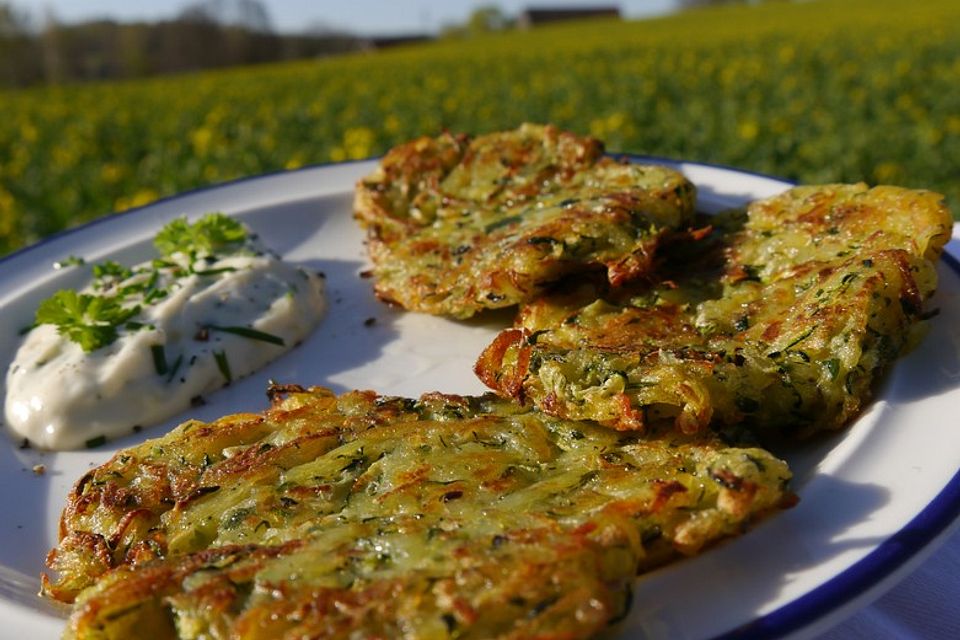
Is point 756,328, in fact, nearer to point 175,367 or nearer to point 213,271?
point 175,367

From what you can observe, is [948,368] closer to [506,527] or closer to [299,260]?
[506,527]

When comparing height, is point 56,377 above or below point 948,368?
below

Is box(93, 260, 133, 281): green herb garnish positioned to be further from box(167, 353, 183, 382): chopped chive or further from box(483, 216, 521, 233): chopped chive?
box(483, 216, 521, 233): chopped chive

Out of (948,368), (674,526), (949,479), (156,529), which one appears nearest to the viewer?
(674,526)

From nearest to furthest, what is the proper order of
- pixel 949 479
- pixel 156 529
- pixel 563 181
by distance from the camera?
1. pixel 949 479
2. pixel 156 529
3. pixel 563 181

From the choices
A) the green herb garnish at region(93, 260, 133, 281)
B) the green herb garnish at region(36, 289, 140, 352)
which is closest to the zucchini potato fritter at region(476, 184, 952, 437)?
the green herb garnish at region(36, 289, 140, 352)

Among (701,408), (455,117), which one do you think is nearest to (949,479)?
(701,408)

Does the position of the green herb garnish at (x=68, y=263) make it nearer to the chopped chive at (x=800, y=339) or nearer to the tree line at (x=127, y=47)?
the chopped chive at (x=800, y=339)
